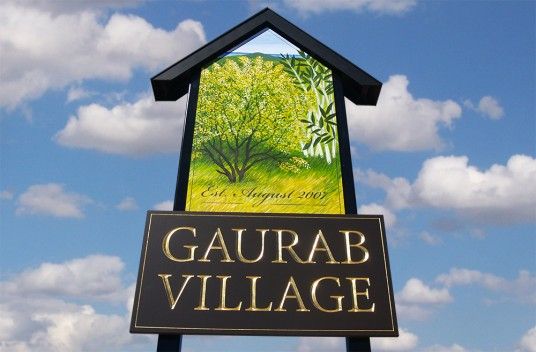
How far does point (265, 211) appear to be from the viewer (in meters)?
10.9

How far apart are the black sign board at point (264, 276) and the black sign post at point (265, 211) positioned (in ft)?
0.06

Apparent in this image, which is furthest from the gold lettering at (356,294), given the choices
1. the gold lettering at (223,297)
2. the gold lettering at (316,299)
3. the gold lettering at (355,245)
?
the gold lettering at (223,297)

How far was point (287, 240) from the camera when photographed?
34.5 ft

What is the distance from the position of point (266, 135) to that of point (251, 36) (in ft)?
8.74

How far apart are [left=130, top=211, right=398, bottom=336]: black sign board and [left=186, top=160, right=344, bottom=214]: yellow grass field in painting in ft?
0.96

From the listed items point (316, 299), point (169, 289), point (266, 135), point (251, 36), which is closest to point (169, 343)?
point (169, 289)

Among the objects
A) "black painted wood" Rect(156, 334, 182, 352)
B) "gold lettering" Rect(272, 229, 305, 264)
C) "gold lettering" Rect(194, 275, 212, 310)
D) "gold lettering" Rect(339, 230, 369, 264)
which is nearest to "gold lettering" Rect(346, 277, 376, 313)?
"gold lettering" Rect(339, 230, 369, 264)

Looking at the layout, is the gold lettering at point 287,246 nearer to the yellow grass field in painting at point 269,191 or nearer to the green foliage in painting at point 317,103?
the yellow grass field in painting at point 269,191

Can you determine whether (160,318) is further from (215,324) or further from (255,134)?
(255,134)

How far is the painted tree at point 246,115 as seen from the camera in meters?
11.5

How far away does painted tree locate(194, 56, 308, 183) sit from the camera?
11477 millimetres

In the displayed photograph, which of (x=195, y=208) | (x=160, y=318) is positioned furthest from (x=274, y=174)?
(x=160, y=318)

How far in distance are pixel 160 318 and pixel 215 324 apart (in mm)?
940

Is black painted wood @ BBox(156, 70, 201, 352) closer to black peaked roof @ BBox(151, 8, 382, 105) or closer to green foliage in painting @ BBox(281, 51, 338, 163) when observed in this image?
black peaked roof @ BBox(151, 8, 382, 105)
